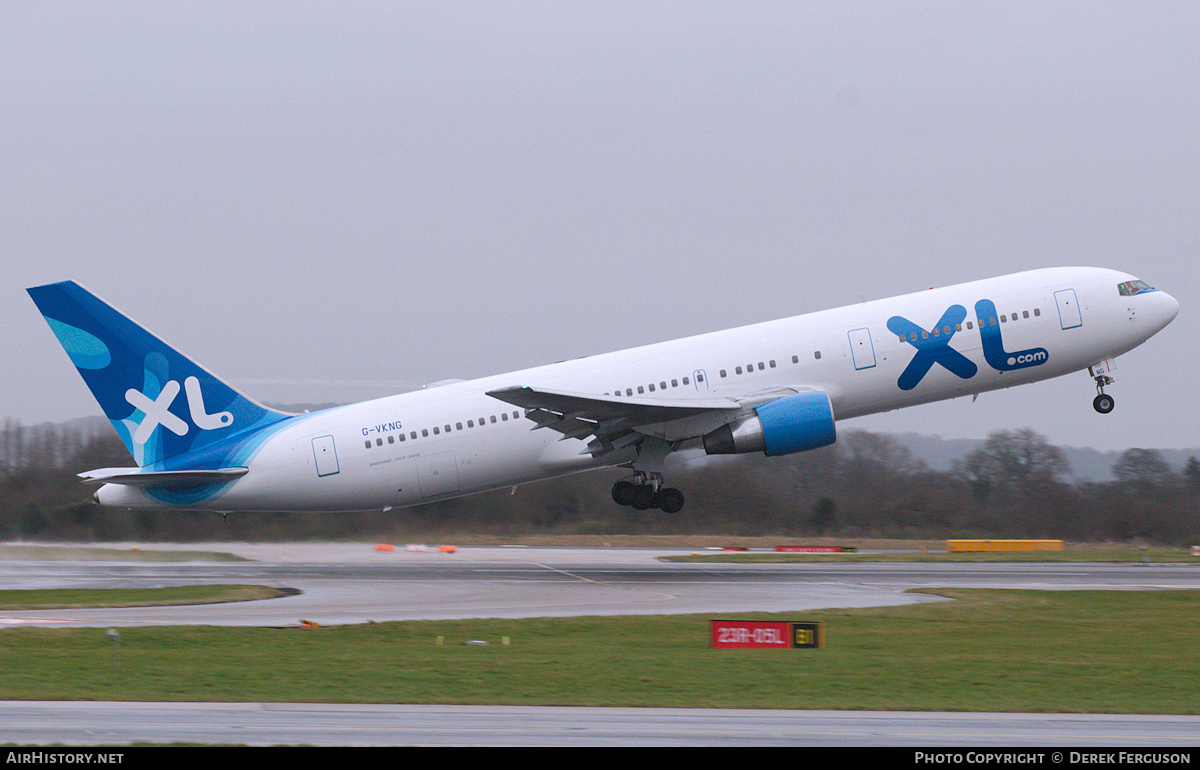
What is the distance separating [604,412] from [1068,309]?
12773 millimetres

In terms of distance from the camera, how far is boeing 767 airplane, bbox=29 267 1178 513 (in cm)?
3161

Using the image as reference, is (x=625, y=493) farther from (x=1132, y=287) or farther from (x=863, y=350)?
(x=1132, y=287)

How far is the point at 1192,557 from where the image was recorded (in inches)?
1743

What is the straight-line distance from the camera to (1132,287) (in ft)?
107

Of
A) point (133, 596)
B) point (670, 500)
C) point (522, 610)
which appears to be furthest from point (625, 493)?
point (133, 596)

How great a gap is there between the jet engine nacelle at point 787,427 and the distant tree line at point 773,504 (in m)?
11.7

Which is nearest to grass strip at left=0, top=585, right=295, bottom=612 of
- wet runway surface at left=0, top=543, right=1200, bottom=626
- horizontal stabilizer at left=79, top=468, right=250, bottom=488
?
wet runway surface at left=0, top=543, right=1200, bottom=626

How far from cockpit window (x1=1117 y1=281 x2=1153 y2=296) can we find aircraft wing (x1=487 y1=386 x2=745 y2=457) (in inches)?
434

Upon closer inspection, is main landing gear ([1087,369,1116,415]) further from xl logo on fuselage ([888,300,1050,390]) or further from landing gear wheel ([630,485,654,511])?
landing gear wheel ([630,485,654,511])

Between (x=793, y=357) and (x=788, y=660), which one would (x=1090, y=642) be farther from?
(x=793, y=357)

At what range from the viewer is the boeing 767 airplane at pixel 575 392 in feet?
104

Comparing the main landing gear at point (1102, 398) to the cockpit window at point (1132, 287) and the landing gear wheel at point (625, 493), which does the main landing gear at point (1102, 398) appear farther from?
the landing gear wheel at point (625, 493)

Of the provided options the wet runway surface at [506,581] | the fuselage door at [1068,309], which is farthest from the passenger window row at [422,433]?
Answer: the fuselage door at [1068,309]
